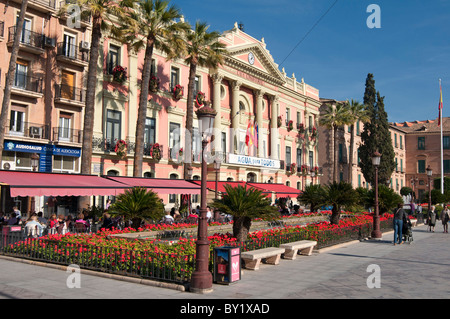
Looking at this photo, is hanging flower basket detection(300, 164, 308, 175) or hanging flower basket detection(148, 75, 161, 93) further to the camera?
hanging flower basket detection(300, 164, 308, 175)

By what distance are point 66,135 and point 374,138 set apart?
42783 millimetres

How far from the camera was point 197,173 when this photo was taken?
34.6 m

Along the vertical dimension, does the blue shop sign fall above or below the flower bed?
above

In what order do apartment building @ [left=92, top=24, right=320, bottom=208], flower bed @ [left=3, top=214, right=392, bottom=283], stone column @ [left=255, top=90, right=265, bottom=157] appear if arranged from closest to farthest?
flower bed @ [left=3, top=214, right=392, bottom=283] → apartment building @ [left=92, top=24, right=320, bottom=208] → stone column @ [left=255, top=90, right=265, bottom=157]

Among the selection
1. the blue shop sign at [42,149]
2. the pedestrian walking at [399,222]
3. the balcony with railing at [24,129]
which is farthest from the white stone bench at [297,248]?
the balcony with railing at [24,129]

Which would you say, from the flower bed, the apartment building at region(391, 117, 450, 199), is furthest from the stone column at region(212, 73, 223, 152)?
the apartment building at region(391, 117, 450, 199)

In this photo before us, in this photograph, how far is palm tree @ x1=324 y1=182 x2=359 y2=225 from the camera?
64.4ft

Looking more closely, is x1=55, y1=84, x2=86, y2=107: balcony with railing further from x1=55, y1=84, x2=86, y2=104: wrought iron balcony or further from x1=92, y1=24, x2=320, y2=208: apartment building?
x1=92, y1=24, x2=320, y2=208: apartment building

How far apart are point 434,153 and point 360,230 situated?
6716 cm

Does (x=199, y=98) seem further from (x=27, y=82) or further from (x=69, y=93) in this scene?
(x=27, y=82)

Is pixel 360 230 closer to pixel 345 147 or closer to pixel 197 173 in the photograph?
pixel 197 173

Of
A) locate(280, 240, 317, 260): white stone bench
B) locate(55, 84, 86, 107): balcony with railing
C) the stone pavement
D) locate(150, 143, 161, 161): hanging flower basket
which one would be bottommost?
the stone pavement

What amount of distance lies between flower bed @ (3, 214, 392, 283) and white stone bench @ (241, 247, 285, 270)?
0.64 metres
